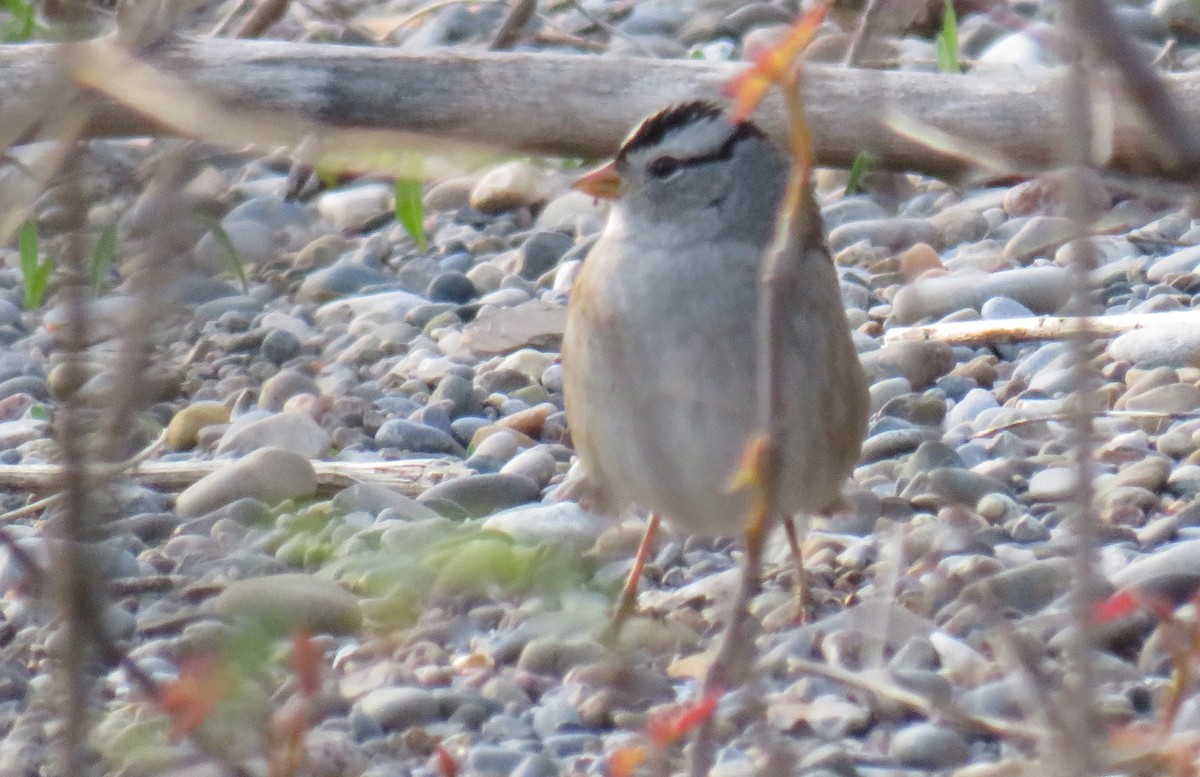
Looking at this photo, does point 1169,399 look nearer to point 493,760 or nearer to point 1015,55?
point 493,760

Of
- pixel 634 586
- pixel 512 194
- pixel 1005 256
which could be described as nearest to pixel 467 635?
pixel 634 586

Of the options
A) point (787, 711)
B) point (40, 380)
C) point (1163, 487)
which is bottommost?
point (40, 380)

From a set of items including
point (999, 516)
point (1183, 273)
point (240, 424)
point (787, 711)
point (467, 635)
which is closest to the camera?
point (787, 711)

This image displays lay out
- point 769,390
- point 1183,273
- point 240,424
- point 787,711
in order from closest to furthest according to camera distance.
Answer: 1. point 769,390
2. point 787,711
3. point 240,424
4. point 1183,273

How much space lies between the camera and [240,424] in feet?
15.8

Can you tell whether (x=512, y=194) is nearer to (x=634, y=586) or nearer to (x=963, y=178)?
(x=963, y=178)

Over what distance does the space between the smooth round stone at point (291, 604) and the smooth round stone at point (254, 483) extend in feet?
2.99

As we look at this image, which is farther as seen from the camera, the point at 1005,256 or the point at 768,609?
the point at 1005,256

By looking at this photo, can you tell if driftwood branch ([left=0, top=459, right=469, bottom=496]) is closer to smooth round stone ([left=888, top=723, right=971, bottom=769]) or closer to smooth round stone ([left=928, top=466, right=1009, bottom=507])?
smooth round stone ([left=928, top=466, right=1009, bottom=507])

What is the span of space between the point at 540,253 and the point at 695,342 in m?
2.63

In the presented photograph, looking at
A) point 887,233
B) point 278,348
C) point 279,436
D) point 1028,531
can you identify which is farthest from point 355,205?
point 1028,531

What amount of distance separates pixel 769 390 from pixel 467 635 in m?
2.29

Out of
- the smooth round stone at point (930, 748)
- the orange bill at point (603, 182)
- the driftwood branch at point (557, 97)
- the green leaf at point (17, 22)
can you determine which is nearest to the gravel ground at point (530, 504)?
the smooth round stone at point (930, 748)

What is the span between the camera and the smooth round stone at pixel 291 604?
1.41 meters
